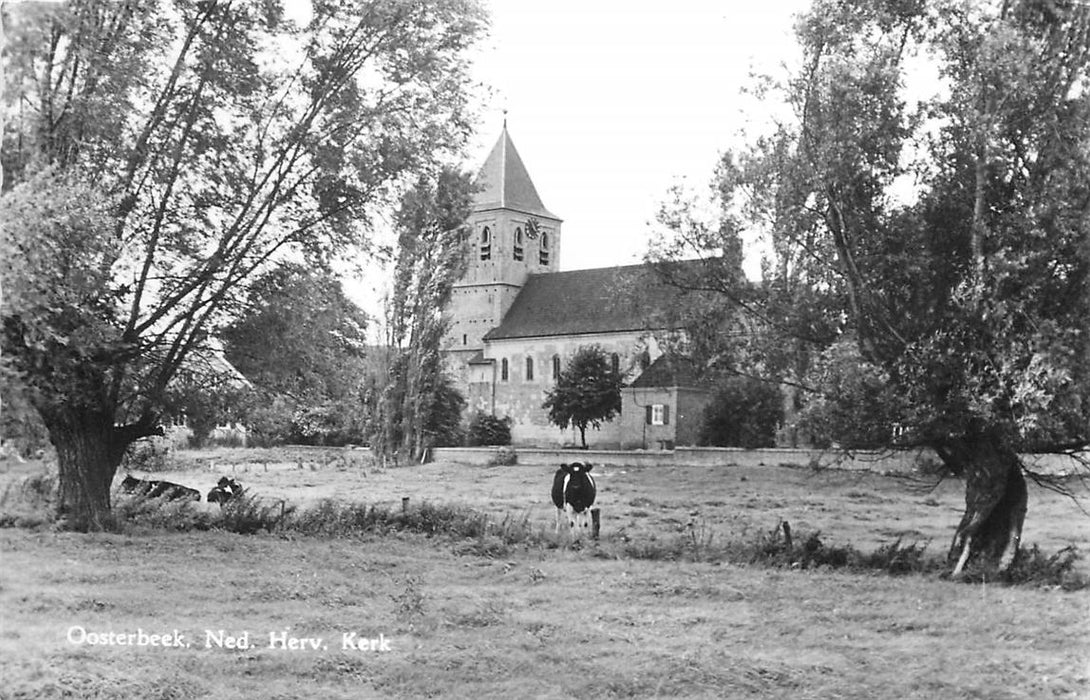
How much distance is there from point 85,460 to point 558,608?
11.8ft

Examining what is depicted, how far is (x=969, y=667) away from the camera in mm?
4922

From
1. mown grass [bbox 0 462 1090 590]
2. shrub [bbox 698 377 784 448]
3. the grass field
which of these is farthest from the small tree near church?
mown grass [bbox 0 462 1090 590]

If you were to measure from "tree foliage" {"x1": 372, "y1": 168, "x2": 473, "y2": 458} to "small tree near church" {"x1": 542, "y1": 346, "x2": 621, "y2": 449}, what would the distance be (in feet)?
2.31

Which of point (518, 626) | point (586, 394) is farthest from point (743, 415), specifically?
point (518, 626)

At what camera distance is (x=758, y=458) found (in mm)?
6461

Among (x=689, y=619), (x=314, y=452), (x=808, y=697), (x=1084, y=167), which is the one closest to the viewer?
(x=808, y=697)

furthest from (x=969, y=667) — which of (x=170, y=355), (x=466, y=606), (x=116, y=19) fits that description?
(x=116, y=19)

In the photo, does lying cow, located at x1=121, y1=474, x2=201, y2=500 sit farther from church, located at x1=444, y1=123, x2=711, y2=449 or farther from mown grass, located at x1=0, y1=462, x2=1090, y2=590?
church, located at x1=444, y1=123, x2=711, y2=449

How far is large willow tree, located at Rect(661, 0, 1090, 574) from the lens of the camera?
18.7 feet

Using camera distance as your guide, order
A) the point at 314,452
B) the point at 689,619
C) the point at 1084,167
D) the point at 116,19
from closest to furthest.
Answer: the point at 689,619
the point at 1084,167
the point at 116,19
the point at 314,452

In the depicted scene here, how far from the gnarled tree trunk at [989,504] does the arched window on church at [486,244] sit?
3.29m

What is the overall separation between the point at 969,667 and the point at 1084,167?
2.90m

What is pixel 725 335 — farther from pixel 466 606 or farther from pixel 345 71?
pixel 345 71

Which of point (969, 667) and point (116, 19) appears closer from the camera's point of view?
point (969, 667)
